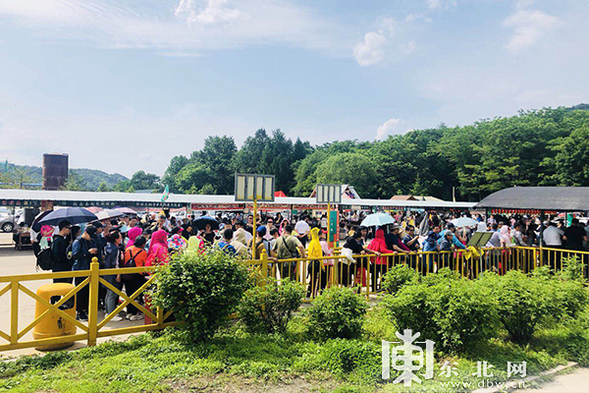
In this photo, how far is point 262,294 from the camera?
601 centimetres

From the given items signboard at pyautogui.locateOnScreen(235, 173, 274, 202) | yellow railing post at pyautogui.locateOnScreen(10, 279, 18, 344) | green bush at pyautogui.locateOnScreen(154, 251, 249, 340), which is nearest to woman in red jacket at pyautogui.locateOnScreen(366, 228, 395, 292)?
signboard at pyautogui.locateOnScreen(235, 173, 274, 202)

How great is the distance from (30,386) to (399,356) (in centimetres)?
435

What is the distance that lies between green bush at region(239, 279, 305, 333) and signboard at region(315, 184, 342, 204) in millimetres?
5372

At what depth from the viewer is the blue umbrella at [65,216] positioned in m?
10.8

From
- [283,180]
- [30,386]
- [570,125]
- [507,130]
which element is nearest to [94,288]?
[30,386]

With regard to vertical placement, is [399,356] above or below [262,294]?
below

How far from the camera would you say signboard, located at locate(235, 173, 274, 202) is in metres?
7.82

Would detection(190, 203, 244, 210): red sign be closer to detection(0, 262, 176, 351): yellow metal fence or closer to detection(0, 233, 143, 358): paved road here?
detection(0, 233, 143, 358): paved road

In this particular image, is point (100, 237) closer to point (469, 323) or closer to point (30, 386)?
point (30, 386)

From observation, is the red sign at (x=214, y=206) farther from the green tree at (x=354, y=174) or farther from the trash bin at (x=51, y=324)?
the green tree at (x=354, y=174)

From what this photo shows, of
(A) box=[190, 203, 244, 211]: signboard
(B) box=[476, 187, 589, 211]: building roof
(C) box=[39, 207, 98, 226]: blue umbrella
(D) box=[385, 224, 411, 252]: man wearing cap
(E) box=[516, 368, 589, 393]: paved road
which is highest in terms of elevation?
(B) box=[476, 187, 589, 211]: building roof

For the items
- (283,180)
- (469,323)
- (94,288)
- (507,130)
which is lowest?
(469,323)

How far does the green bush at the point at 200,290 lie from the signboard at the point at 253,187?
2259 mm

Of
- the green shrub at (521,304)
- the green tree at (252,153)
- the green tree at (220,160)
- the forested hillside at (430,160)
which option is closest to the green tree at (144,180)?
the forested hillside at (430,160)
